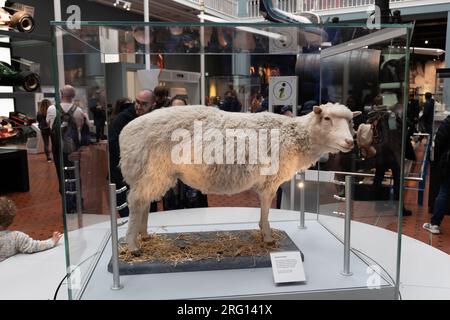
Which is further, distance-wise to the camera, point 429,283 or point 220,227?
point 220,227

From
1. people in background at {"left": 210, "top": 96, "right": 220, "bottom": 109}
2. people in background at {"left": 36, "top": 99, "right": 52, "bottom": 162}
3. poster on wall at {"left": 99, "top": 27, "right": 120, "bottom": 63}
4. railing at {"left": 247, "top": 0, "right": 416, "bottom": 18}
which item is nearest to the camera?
poster on wall at {"left": 99, "top": 27, "right": 120, "bottom": 63}

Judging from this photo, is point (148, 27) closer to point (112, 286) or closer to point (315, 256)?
point (112, 286)

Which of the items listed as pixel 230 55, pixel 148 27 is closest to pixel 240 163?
pixel 230 55

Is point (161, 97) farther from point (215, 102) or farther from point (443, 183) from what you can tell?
point (443, 183)

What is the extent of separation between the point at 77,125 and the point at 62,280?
0.83m

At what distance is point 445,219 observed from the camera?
15.3 ft

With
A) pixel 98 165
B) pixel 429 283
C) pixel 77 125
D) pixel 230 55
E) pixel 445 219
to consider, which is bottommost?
pixel 445 219

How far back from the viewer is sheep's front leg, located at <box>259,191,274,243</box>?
2.26m

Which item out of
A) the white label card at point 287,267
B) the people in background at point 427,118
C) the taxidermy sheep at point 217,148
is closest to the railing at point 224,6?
the people in background at point 427,118

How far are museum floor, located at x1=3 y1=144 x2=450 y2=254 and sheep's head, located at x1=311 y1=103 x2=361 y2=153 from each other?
1.53ft

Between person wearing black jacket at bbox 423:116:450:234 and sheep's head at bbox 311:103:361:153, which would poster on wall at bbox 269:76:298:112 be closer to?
sheep's head at bbox 311:103:361:153

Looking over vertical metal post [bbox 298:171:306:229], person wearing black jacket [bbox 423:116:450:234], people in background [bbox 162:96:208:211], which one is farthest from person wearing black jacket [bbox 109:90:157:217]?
person wearing black jacket [bbox 423:116:450:234]

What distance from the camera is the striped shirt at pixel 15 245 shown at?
2.52m

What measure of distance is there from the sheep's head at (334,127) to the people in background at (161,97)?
85cm
